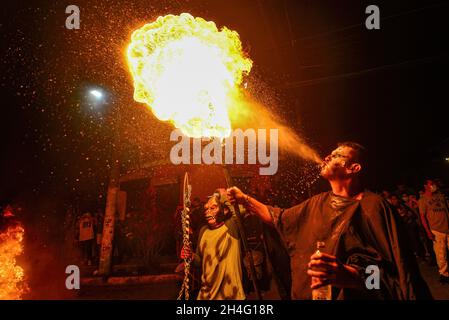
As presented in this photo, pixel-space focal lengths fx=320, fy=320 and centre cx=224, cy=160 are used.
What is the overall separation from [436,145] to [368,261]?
1465cm

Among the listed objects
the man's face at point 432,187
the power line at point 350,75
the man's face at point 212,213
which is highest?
the power line at point 350,75

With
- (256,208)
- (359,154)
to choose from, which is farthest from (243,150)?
(359,154)

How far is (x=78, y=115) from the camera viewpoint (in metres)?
10.6

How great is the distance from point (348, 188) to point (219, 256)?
1.91 meters

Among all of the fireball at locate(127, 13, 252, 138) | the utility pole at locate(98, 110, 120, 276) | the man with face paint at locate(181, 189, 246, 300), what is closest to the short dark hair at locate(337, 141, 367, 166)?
the fireball at locate(127, 13, 252, 138)

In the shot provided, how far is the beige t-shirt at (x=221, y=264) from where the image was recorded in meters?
4.08

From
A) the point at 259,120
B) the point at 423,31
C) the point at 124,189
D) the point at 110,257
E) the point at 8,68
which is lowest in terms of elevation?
the point at 110,257

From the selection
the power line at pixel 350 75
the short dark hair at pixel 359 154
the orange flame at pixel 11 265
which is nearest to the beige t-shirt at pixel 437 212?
the power line at pixel 350 75

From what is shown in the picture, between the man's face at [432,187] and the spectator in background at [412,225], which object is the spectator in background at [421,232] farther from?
the man's face at [432,187]

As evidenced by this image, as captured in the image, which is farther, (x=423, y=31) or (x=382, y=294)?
(x=423, y=31)

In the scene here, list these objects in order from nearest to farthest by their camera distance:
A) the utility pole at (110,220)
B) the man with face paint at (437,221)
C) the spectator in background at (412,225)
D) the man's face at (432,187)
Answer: the man with face paint at (437,221)
the man's face at (432,187)
the utility pole at (110,220)
the spectator in background at (412,225)

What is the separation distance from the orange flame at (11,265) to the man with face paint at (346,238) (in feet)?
13.4

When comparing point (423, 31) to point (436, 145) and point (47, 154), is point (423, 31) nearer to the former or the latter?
point (436, 145)

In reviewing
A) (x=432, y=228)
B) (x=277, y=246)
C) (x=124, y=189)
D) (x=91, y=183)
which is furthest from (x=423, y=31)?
(x=91, y=183)
